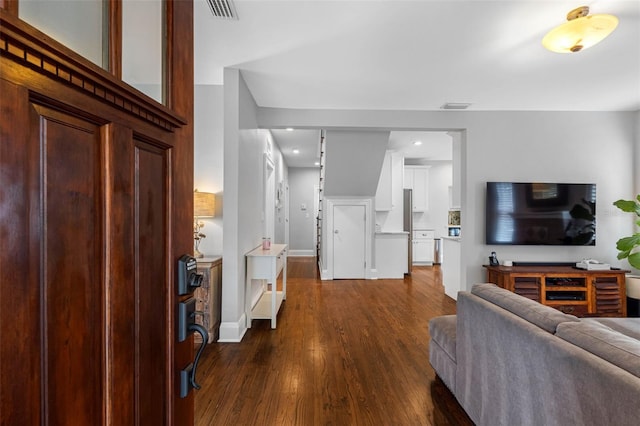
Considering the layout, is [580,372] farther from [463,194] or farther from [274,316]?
[463,194]

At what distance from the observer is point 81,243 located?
1.63 feet

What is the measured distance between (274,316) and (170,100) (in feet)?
8.95

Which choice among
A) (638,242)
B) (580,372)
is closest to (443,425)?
(580,372)

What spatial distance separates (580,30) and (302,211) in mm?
7167

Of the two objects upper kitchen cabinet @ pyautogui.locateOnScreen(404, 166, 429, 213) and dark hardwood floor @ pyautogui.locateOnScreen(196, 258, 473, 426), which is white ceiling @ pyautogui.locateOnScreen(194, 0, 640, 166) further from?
upper kitchen cabinet @ pyautogui.locateOnScreen(404, 166, 429, 213)

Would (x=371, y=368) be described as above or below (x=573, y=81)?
below

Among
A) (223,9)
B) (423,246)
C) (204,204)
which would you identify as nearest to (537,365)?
(223,9)

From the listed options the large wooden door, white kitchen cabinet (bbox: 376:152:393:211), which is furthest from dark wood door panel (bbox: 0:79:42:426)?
white kitchen cabinet (bbox: 376:152:393:211)

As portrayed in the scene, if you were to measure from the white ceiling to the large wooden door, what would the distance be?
1.86 m

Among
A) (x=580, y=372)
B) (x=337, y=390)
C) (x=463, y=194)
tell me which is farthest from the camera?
(x=463, y=194)

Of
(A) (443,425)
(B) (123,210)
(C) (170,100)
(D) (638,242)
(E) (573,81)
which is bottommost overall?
(A) (443,425)

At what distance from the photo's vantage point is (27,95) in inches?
15.3

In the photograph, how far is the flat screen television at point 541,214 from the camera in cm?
380

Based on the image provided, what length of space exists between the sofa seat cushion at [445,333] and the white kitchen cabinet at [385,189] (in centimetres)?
389
